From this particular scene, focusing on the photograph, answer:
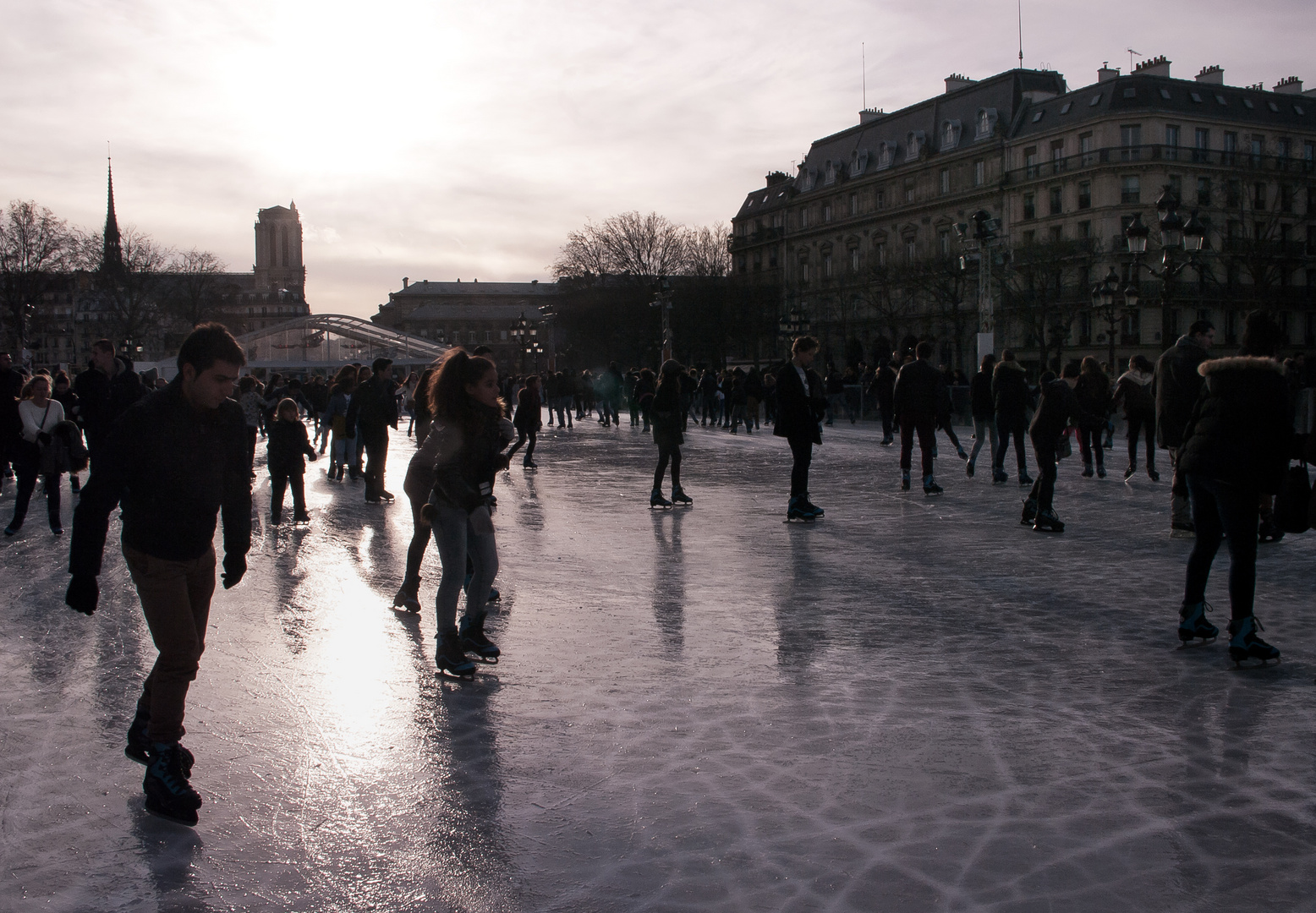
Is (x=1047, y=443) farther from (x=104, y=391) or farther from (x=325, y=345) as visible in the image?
(x=325, y=345)

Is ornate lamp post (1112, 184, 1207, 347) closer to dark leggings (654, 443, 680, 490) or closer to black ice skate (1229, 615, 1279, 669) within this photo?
dark leggings (654, 443, 680, 490)

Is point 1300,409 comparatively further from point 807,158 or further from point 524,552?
point 807,158

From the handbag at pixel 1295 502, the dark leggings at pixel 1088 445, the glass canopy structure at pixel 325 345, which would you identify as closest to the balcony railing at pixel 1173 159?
the glass canopy structure at pixel 325 345

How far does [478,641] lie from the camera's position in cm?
533

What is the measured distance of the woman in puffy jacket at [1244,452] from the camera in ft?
16.6

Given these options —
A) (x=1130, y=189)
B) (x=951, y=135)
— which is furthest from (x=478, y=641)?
(x=951, y=135)

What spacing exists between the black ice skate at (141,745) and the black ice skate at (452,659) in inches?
51.5

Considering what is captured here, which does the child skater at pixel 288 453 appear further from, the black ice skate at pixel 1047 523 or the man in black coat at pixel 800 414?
the black ice skate at pixel 1047 523

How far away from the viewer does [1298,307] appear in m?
54.9

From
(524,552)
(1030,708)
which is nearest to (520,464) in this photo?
(524,552)

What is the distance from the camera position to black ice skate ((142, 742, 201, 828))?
3.44 m

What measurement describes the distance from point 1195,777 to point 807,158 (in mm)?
76700

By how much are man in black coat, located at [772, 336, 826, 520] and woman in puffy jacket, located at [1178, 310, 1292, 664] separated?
5.29 meters

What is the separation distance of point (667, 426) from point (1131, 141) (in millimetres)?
48474
